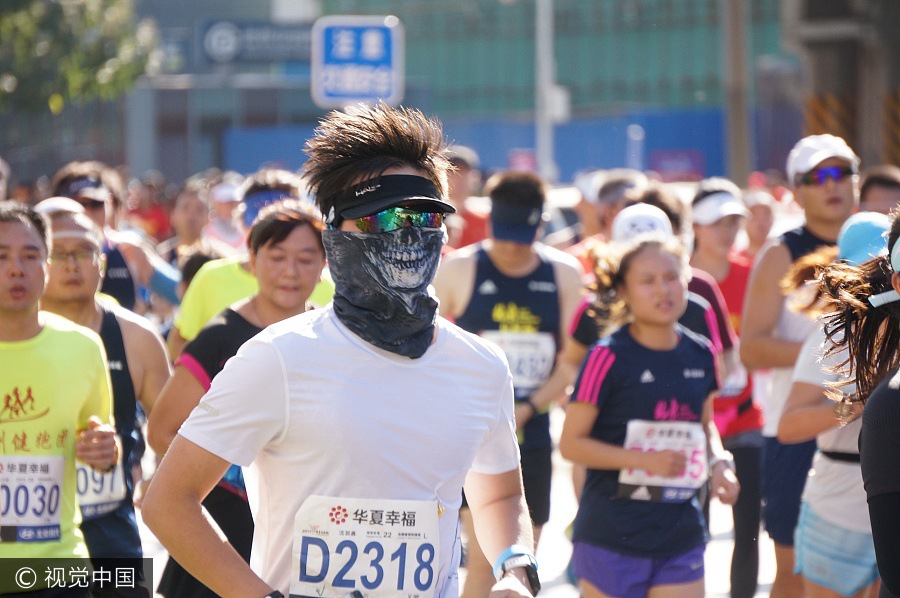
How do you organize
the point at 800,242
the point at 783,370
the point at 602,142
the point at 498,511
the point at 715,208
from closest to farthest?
the point at 498,511
the point at 800,242
the point at 783,370
the point at 715,208
the point at 602,142

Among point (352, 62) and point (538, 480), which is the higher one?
point (352, 62)

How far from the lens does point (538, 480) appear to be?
729cm

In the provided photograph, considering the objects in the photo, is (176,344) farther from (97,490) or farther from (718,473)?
(718,473)

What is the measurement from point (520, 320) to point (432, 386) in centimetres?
429

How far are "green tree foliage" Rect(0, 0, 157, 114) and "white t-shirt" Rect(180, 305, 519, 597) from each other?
70.8 feet

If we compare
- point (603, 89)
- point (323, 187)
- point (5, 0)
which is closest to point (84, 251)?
point (323, 187)

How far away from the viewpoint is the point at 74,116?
50.2m

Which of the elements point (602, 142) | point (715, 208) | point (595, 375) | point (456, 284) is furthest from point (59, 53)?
point (602, 142)

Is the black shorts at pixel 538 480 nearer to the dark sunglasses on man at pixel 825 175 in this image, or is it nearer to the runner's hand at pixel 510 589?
the dark sunglasses on man at pixel 825 175

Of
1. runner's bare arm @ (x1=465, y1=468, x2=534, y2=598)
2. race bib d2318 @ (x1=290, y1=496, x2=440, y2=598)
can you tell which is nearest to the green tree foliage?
runner's bare arm @ (x1=465, y1=468, x2=534, y2=598)

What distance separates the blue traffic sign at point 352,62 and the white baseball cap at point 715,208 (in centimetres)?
604

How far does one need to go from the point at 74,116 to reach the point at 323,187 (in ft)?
161

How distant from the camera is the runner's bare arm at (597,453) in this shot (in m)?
5.43

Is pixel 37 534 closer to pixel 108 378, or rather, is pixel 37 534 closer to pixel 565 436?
pixel 108 378
